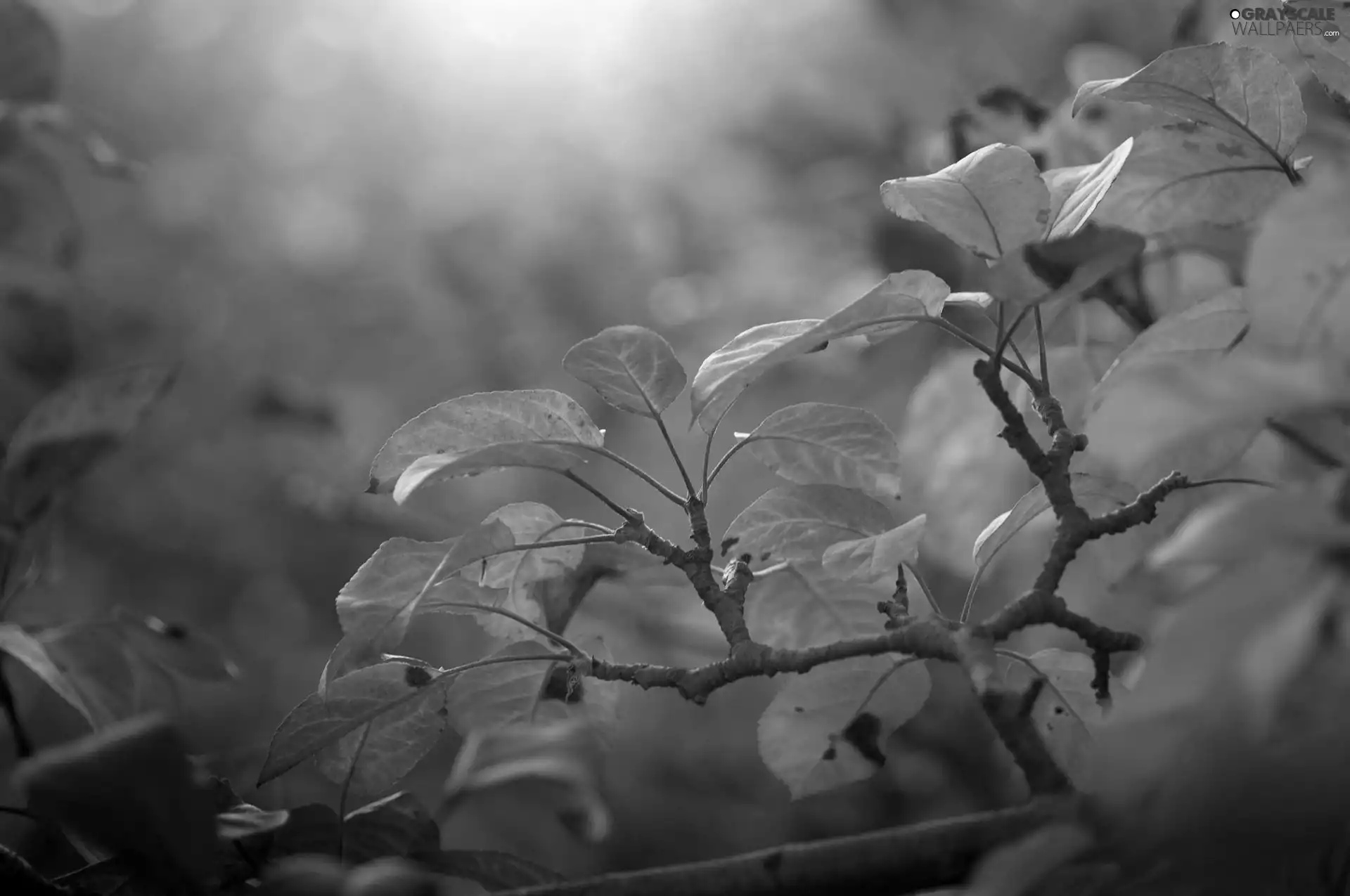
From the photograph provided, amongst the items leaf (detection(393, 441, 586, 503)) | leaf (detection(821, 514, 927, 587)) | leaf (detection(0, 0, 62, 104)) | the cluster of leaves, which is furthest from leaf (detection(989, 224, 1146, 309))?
leaf (detection(0, 0, 62, 104))

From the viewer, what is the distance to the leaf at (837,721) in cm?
49

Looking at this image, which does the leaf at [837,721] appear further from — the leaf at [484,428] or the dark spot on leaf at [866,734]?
the leaf at [484,428]

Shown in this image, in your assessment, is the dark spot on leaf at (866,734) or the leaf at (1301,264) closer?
the leaf at (1301,264)

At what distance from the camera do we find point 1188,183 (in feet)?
1.68

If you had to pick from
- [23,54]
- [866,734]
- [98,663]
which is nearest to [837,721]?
[866,734]

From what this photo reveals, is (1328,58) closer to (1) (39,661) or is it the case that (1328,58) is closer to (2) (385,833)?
(2) (385,833)

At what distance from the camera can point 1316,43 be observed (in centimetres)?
46

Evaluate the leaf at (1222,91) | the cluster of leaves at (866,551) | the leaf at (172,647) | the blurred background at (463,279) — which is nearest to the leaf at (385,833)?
the cluster of leaves at (866,551)

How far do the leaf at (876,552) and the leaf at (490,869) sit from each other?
0.64 ft

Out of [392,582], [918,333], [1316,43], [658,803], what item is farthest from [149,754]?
[658,803]

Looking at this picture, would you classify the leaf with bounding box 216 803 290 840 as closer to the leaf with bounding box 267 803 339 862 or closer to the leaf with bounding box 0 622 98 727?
the leaf with bounding box 267 803 339 862

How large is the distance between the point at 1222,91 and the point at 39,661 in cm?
68

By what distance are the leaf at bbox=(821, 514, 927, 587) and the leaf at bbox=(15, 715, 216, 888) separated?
0.28 m

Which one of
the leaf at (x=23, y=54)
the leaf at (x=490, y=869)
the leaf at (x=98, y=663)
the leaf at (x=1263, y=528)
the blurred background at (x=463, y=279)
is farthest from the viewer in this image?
the blurred background at (x=463, y=279)
